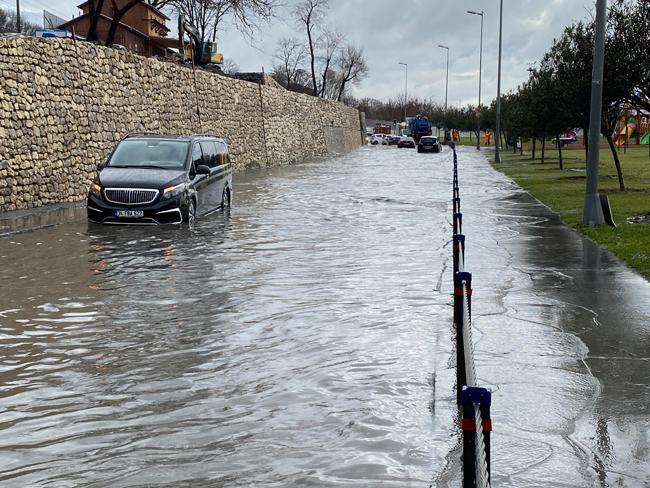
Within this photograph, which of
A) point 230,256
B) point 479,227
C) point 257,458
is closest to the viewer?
point 257,458

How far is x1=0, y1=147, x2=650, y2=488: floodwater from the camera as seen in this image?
16.2ft

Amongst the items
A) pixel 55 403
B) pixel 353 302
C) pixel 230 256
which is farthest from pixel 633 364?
pixel 230 256

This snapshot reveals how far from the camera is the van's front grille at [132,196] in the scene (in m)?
16.5

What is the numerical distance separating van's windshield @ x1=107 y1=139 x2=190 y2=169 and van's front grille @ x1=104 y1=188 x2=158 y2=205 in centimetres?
111

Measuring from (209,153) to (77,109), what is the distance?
6318mm

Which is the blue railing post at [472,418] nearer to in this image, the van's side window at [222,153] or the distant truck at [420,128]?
the van's side window at [222,153]

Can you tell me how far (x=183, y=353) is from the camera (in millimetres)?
7324

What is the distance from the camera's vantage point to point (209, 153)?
19391mm

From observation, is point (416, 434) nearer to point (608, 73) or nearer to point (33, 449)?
point (33, 449)

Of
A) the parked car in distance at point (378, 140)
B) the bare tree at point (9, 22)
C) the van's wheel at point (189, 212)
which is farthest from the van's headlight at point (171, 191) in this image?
the parked car in distance at point (378, 140)

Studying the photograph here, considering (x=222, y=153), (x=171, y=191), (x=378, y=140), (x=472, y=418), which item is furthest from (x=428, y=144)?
(x=472, y=418)

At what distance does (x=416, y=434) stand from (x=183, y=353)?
8.45ft

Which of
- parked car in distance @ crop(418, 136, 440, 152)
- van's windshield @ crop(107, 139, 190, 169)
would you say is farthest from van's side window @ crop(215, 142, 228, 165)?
parked car in distance @ crop(418, 136, 440, 152)

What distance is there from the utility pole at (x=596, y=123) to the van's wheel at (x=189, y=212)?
7462mm
